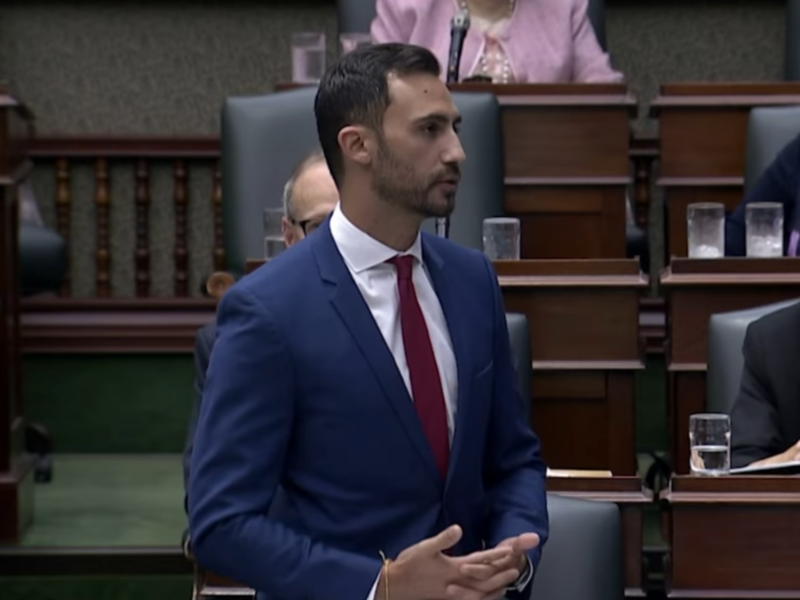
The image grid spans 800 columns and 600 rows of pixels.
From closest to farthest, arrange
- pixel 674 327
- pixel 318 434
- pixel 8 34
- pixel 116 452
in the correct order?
pixel 318 434
pixel 674 327
pixel 116 452
pixel 8 34

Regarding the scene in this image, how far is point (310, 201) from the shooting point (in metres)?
2.06

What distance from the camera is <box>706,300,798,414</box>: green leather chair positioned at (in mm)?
2250

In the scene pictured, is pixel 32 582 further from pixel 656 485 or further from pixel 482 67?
pixel 482 67

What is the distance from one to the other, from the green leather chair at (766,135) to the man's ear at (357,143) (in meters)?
1.36

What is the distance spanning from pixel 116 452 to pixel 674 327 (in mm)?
1324

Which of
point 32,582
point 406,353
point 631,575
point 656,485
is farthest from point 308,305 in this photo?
point 656,485

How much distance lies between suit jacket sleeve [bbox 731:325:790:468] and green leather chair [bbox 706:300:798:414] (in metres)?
0.05

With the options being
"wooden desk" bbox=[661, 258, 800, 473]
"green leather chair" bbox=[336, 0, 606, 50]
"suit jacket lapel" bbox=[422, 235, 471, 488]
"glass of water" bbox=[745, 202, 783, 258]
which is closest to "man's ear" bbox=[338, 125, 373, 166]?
"suit jacket lapel" bbox=[422, 235, 471, 488]

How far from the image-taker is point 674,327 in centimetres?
253

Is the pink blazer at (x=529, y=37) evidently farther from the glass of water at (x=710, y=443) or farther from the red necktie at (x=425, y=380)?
the red necktie at (x=425, y=380)

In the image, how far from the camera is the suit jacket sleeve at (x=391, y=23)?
316cm

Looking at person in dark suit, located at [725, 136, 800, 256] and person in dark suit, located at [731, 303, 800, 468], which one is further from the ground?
person in dark suit, located at [725, 136, 800, 256]

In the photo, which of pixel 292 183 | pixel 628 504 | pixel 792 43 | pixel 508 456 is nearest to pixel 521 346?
pixel 628 504

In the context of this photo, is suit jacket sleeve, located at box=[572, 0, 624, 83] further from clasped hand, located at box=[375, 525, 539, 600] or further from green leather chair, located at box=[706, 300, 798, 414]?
clasped hand, located at box=[375, 525, 539, 600]
